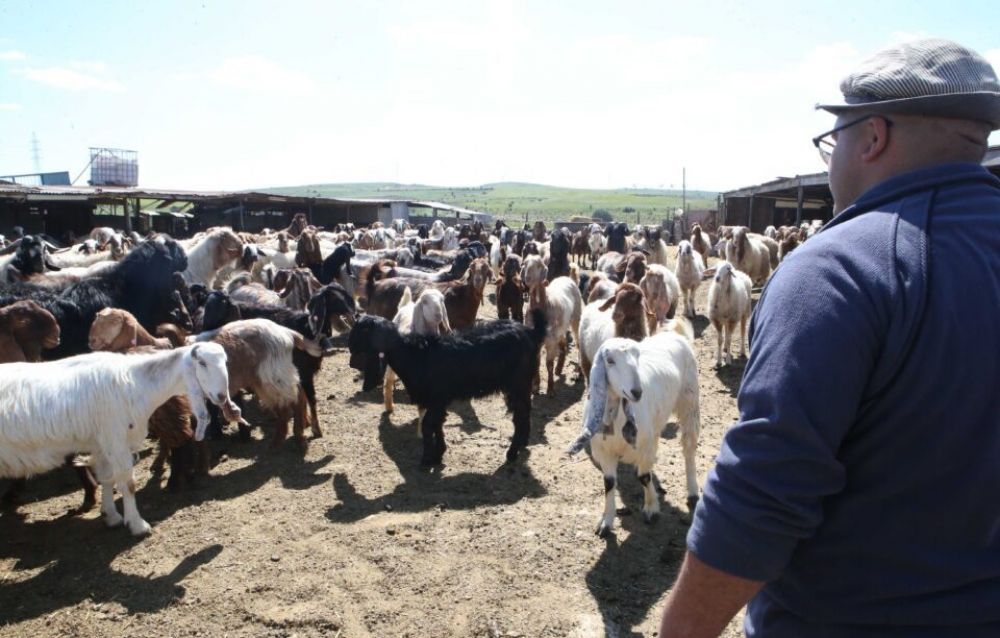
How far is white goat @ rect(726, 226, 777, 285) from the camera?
1656cm

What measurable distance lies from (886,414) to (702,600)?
1.76 ft

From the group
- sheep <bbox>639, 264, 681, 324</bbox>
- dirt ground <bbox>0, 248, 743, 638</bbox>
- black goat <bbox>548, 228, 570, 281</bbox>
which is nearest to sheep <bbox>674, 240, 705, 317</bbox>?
sheep <bbox>639, 264, 681, 324</bbox>

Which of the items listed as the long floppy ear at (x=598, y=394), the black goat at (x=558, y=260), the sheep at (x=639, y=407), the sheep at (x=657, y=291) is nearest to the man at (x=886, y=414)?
the sheep at (x=639, y=407)

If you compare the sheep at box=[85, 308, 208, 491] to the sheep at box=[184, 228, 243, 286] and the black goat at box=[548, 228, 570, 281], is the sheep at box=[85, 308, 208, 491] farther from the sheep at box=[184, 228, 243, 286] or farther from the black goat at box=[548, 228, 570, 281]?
the black goat at box=[548, 228, 570, 281]

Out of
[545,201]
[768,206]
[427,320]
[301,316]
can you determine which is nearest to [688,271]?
[427,320]

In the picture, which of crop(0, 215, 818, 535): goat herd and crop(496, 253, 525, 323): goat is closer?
crop(0, 215, 818, 535): goat herd

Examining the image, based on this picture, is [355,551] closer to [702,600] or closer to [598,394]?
[598,394]

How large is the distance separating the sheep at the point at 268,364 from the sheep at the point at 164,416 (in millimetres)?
575

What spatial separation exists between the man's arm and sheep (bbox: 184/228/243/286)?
11264 mm

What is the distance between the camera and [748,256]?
16.8 meters

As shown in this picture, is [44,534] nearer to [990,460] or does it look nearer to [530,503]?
[530,503]

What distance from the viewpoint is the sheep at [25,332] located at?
605 cm

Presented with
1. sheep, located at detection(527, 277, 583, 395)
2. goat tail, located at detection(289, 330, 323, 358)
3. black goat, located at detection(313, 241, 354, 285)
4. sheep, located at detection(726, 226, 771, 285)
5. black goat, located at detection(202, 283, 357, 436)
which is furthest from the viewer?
sheep, located at detection(726, 226, 771, 285)

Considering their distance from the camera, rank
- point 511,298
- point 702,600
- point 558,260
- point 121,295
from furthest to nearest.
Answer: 1. point 558,260
2. point 511,298
3. point 121,295
4. point 702,600
